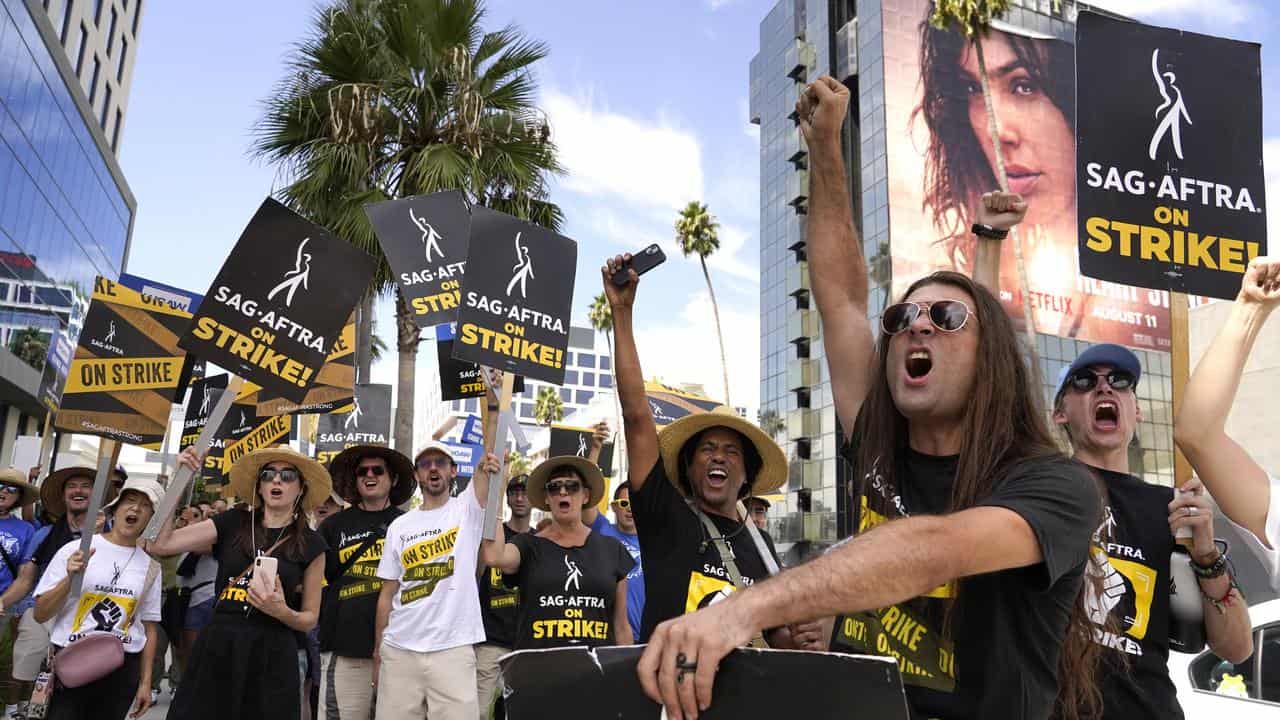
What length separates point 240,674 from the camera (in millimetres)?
5023

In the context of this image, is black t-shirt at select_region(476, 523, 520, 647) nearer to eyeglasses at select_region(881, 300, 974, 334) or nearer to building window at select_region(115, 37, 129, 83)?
eyeglasses at select_region(881, 300, 974, 334)

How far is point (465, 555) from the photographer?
19.4 feet

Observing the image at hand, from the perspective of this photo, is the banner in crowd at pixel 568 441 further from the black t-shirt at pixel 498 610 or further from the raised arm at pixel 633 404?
the raised arm at pixel 633 404

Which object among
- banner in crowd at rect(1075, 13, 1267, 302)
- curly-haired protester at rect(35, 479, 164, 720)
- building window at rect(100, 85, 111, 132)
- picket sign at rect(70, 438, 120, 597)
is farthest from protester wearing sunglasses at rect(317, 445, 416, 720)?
building window at rect(100, 85, 111, 132)

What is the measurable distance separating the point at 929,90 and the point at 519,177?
36.3 m

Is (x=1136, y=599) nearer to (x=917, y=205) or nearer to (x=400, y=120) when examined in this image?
(x=400, y=120)

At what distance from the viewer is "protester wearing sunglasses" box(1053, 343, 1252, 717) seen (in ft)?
9.12

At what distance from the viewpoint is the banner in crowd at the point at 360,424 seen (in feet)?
40.8

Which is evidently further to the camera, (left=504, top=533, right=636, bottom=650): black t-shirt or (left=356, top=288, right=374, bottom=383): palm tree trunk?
(left=356, top=288, right=374, bottom=383): palm tree trunk

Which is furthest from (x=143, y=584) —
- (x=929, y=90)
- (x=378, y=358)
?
(x=929, y=90)

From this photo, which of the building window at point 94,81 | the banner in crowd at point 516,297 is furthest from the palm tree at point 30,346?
the banner in crowd at point 516,297

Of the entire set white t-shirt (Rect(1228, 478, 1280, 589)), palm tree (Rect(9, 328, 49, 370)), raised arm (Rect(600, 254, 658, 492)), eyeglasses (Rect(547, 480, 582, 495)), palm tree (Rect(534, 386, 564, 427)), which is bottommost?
white t-shirt (Rect(1228, 478, 1280, 589))

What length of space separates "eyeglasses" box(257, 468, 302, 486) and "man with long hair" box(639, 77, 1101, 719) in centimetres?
403

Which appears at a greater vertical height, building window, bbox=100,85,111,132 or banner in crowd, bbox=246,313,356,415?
building window, bbox=100,85,111,132
